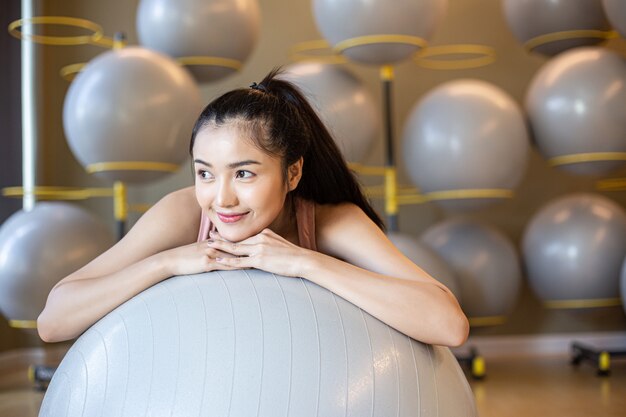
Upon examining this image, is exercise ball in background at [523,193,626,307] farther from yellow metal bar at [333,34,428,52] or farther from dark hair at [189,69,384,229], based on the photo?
dark hair at [189,69,384,229]

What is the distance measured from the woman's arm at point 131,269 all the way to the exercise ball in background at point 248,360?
0.05m

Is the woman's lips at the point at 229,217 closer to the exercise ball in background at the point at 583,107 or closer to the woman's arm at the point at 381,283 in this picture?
the woman's arm at the point at 381,283

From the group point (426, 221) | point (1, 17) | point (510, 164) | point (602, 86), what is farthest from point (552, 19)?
point (1, 17)

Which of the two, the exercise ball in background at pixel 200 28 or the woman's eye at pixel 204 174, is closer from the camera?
the woman's eye at pixel 204 174

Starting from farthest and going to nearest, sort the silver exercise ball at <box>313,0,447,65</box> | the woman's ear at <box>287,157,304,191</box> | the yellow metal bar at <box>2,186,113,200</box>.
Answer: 1. the yellow metal bar at <box>2,186,113,200</box>
2. the silver exercise ball at <box>313,0,447,65</box>
3. the woman's ear at <box>287,157,304,191</box>

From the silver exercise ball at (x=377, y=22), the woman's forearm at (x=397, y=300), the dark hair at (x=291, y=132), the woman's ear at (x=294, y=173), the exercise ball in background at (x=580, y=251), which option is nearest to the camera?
the woman's forearm at (x=397, y=300)

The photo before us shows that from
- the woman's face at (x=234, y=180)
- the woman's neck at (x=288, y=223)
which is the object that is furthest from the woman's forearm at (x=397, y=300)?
the woman's neck at (x=288, y=223)

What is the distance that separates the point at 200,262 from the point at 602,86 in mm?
2324

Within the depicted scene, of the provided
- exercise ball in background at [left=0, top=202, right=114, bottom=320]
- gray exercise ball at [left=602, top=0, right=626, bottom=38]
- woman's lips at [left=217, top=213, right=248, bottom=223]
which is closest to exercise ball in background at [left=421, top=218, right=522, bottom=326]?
gray exercise ball at [left=602, top=0, right=626, bottom=38]

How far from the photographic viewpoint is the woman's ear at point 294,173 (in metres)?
1.53

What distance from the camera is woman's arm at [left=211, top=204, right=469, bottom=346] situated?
1.33m

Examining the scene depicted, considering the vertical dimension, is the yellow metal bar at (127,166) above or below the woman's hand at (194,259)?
below

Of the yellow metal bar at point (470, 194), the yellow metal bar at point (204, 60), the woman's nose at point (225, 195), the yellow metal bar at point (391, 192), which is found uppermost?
the yellow metal bar at point (204, 60)

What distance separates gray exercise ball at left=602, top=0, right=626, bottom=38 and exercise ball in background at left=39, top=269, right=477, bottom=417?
2116mm
